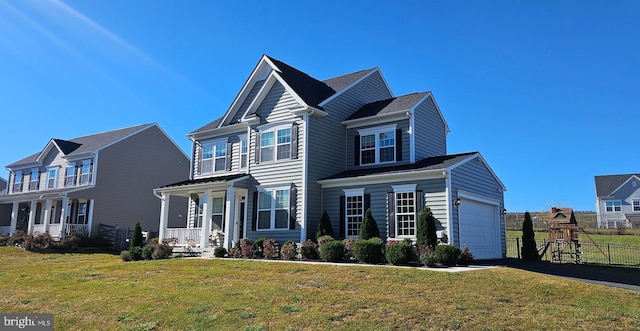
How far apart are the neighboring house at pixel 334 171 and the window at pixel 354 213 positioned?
4 centimetres

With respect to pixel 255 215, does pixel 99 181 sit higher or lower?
higher

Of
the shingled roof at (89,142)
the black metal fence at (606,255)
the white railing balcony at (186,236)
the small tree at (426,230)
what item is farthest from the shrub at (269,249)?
the shingled roof at (89,142)

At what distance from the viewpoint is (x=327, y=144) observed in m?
21.5

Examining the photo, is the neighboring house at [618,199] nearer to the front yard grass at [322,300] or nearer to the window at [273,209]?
the window at [273,209]

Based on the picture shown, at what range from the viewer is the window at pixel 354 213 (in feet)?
63.3

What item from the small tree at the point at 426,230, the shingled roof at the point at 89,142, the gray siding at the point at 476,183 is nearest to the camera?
the small tree at the point at 426,230

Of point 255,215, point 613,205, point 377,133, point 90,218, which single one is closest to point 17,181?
point 90,218

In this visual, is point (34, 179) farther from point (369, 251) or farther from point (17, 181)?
point (369, 251)

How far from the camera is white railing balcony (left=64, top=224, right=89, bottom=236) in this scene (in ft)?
→ 102

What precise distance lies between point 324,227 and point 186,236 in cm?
783

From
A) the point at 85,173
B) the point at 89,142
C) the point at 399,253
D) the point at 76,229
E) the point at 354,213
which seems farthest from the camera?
the point at 89,142

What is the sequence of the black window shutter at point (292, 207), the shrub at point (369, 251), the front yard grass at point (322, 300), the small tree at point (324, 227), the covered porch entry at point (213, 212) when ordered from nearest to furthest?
the front yard grass at point (322, 300) → the shrub at point (369, 251) → the small tree at point (324, 227) → the black window shutter at point (292, 207) → the covered porch entry at point (213, 212)

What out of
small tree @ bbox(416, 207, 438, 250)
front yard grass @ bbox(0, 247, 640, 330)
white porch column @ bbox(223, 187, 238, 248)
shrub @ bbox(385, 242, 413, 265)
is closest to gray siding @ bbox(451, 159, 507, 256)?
small tree @ bbox(416, 207, 438, 250)

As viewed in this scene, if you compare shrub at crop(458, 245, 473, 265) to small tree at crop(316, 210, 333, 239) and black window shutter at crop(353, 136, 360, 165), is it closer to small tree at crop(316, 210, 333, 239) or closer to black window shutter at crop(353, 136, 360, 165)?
small tree at crop(316, 210, 333, 239)
